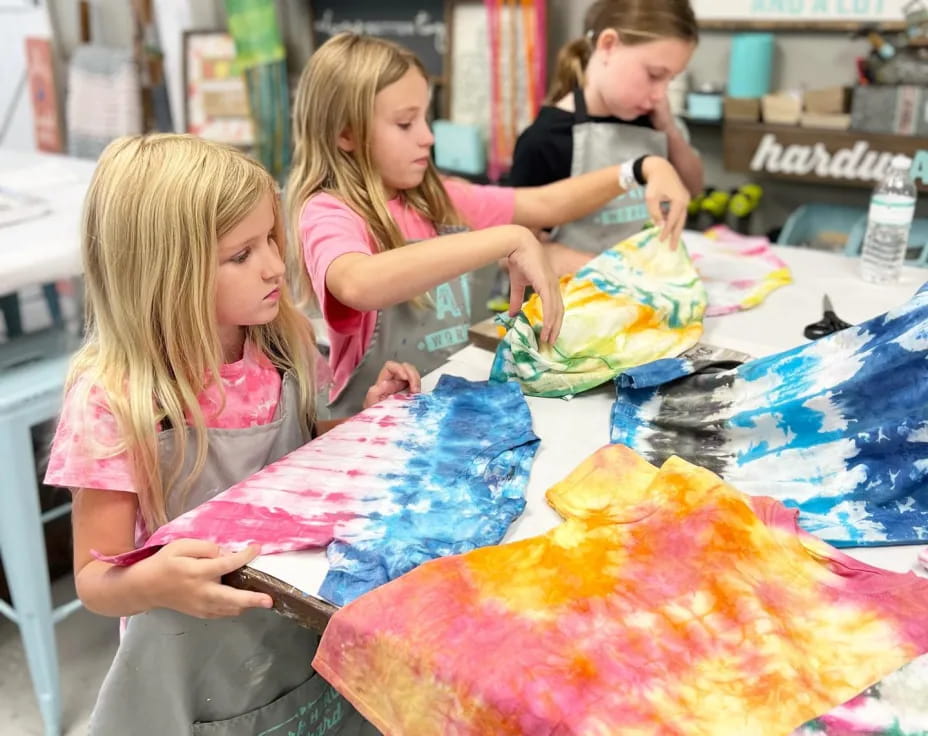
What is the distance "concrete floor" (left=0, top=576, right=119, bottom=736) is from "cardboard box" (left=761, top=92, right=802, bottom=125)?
7.82 feet

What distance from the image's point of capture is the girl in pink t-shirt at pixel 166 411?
102 centimetres

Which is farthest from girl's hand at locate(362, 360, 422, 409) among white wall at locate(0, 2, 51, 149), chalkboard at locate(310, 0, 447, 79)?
white wall at locate(0, 2, 51, 149)

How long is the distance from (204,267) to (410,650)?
1.84 feet

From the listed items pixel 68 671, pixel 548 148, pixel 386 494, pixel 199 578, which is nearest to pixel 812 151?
pixel 548 148

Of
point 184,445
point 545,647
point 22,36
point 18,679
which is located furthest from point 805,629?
point 22,36

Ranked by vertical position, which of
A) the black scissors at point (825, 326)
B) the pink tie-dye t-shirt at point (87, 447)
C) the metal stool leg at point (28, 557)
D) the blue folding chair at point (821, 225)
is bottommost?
the metal stool leg at point (28, 557)

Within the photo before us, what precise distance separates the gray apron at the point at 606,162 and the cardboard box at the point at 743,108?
2.27ft

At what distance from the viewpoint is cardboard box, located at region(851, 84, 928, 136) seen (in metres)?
2.36

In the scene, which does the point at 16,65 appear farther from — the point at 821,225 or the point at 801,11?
the point at 821,225

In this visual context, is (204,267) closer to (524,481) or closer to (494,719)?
(524,481)

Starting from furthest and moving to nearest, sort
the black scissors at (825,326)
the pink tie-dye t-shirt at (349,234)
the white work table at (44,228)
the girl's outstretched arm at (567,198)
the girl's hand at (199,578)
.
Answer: the white work table at (44,228)
the girl's outstretched arm at (567,198)
the black scissors at (825,326)
the pink tie-dye t-shirt at (349,234)
the girl's hand at (199,578)

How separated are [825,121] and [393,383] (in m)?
1.84

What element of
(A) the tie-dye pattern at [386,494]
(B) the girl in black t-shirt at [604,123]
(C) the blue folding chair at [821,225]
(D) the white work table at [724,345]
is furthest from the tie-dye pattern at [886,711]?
(C) the blue folding chair at [821,225]

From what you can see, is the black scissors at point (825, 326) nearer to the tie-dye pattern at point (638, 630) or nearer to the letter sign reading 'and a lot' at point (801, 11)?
the tie-dye pattern at point (638, 630)
